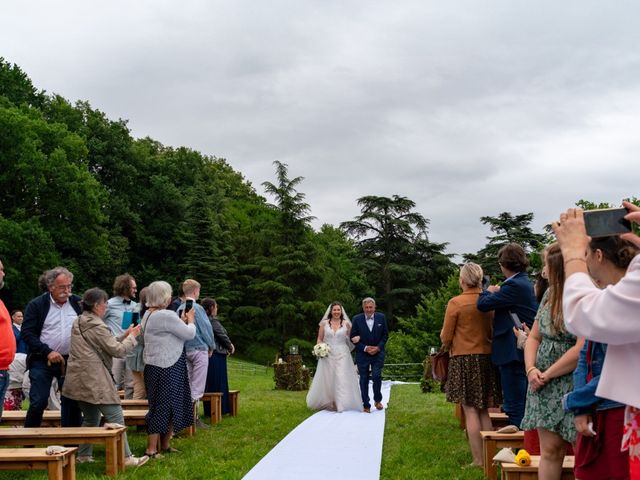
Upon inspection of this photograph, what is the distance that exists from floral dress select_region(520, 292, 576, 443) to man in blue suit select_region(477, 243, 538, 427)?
2.01m

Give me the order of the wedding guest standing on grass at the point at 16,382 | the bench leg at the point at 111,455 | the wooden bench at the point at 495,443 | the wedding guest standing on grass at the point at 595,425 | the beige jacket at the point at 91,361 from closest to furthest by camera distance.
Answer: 1. the wedding guest standing on grass at the point at 595,425
2. the wooden bench at the point at 495,443
3. the bench leg at the point at 111,455
4. the beige jacket at the point at 91,361
5. the wedding guest standing on grass at the point at 16,382

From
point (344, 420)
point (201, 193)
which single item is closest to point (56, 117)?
point (201, 193)

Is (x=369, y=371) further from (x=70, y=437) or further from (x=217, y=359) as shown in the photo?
(x=70, y=437)

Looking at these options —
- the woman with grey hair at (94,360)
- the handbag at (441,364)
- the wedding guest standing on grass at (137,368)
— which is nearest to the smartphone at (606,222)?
the handbag at (441,364)

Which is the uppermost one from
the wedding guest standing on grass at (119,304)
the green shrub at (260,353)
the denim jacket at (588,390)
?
the wedding guest standing on grass at (119,304)

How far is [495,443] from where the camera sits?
21.5ft

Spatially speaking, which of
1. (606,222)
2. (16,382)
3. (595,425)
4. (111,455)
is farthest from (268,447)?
(606,222)

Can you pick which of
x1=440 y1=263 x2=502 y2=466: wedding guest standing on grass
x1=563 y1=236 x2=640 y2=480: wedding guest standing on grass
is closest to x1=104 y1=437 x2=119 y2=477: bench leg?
x1=440 y1=263 x2=502 y2=466: wedding guest standing on grass

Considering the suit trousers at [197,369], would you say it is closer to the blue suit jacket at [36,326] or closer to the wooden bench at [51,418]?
the wooden bench at [51,418]

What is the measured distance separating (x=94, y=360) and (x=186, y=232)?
129ft

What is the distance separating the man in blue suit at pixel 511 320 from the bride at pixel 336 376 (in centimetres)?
622

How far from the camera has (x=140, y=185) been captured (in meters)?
46.1

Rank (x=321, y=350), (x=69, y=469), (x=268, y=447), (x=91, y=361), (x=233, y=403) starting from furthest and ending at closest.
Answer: (x=321, y=350), (x=233, y=403), (x=268, y=447), (x=91, y=361), (x=69, y=469)

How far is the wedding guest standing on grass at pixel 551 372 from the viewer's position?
4312 mm
